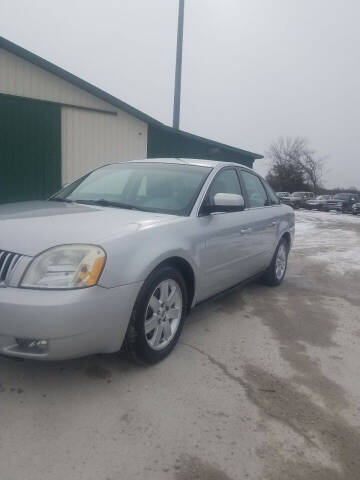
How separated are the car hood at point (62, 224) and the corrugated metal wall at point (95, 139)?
250 inches

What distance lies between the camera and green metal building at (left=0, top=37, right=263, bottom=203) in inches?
331

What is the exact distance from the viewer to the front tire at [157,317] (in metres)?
2.73

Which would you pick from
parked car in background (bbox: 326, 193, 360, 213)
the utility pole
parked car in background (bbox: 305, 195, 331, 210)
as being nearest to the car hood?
the utility pole

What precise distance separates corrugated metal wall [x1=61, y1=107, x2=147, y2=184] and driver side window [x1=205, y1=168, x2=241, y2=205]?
19.9 ft

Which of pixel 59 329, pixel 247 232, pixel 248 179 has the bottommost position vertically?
pixel 59 329

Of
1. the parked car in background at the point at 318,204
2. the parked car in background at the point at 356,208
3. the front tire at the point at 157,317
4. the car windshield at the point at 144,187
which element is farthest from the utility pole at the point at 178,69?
the parked car in background at the point at 318,204

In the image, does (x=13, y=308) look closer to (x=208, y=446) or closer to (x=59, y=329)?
(x=59, y=329)

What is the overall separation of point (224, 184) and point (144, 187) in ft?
2.72

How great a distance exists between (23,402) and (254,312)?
2643 millimetres

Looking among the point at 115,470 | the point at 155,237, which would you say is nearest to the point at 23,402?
the point at 115,470

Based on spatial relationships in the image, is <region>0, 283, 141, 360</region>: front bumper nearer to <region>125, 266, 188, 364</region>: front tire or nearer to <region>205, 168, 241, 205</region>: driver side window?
<region>125, 266, 188, 364</region>: front tire

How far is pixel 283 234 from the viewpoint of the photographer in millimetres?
5523

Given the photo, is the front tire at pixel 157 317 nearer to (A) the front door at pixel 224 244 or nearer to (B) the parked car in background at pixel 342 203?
(A) the front door at pixel 224 244

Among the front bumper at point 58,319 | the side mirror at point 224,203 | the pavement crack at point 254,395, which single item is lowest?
the pavement crack at point 254,395
